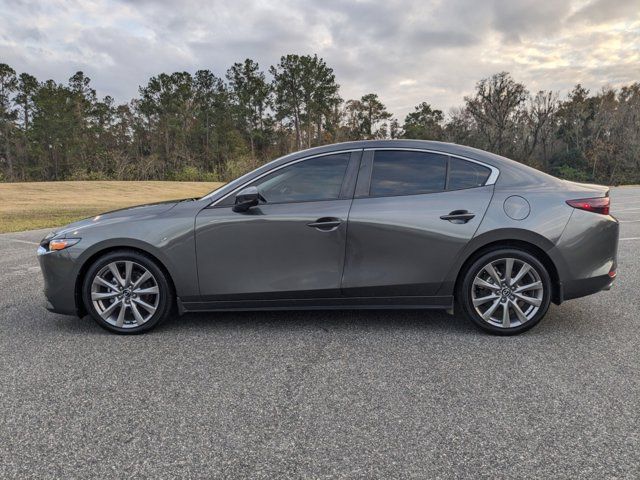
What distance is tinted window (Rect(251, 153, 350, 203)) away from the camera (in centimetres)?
396

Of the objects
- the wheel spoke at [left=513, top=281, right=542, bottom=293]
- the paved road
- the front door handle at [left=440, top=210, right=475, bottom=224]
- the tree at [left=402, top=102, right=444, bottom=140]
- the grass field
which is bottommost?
the grass field

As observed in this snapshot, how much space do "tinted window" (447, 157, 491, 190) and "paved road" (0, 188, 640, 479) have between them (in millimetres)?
1233

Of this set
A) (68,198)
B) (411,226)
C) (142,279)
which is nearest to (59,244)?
(142,279)

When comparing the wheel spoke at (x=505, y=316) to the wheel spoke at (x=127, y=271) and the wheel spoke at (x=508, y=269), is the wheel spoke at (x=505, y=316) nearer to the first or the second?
the wheel spoke at (x=508, y=269)

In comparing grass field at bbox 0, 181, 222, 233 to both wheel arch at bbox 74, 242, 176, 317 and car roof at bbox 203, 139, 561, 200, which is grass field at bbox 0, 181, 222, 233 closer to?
wheel arch at bbox 74, 242, 176, 317

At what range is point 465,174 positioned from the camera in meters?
3.94

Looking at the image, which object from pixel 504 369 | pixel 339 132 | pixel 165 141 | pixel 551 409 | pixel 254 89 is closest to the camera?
pixel 551 409

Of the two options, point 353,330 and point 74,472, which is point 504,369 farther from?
point 74,472

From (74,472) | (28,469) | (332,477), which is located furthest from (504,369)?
(28,469)

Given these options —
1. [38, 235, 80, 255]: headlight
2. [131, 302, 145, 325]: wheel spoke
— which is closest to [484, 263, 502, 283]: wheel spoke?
[131, 302, 145, 325]: wheel spoke

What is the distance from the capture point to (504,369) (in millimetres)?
3240

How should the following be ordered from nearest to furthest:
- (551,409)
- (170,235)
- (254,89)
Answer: (551,409) → (170,235) → (254,89)

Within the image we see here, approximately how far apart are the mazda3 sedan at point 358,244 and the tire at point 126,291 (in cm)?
1

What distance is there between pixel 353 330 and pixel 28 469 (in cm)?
249
